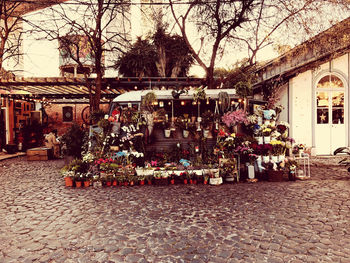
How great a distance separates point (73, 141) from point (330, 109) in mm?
12197

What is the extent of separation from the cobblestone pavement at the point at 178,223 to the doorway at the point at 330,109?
20.8 ft

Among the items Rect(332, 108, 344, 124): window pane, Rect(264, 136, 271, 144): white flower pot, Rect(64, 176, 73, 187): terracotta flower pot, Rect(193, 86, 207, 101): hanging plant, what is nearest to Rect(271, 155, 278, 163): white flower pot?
Rect(264, 136, 271, 144): white flower pot

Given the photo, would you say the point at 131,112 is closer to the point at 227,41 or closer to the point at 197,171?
the point at 197,171

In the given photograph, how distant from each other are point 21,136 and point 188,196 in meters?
15.5

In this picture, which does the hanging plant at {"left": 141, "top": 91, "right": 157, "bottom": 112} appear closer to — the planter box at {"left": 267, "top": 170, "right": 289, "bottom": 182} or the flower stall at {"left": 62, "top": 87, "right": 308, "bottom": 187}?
the flower stall at {"left": 62, "top": 87, "right": 308, "bottom": 187}

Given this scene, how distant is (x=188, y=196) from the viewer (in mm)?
7383

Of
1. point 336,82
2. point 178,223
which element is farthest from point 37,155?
point 336,82

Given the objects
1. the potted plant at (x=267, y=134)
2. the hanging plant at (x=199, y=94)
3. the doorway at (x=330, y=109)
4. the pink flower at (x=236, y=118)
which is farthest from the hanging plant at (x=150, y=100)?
the doorway at (x=330, y=109)

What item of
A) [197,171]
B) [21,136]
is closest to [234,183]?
[197,171]

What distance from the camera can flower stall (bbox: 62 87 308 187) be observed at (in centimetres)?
915

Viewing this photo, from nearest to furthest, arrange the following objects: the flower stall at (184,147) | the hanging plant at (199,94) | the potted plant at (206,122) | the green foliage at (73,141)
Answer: the flower stall at (184,147) → the potted plant at (206,122) → the hanging plant at (199,94) → the green foliage at (73,141)

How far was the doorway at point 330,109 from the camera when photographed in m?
14.1

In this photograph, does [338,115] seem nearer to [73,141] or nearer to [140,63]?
[73,141]

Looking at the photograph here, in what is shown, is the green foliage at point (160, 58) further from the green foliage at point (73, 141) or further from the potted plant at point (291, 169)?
the potted plant at point (291, 169)
